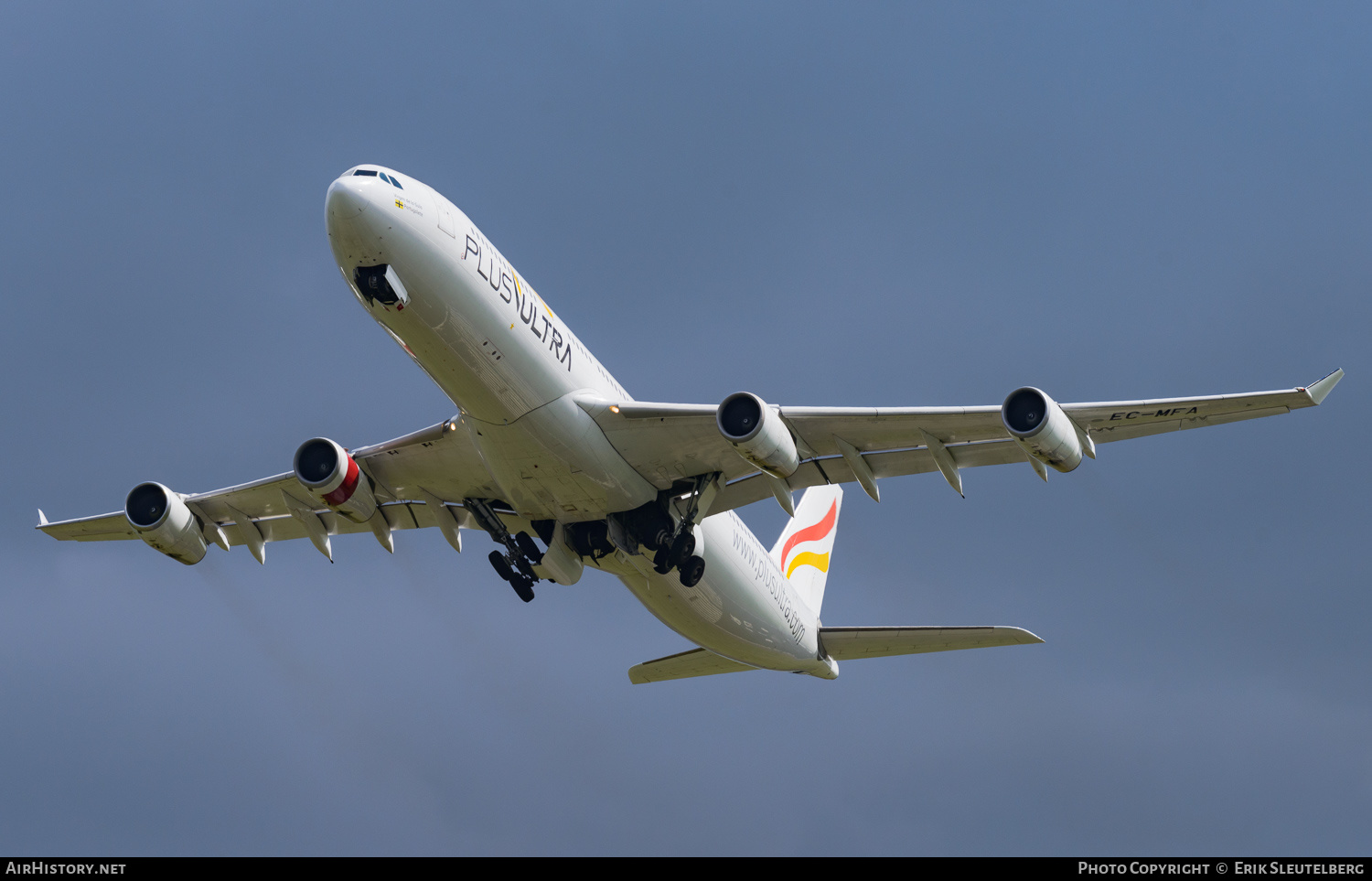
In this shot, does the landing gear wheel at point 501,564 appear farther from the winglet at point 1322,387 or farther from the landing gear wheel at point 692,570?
the winglet at point 1322,387

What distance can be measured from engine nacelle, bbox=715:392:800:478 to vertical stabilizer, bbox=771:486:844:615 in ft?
42.0

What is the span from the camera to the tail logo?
40531 millimetres

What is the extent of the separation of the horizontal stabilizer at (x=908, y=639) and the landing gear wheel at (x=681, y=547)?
861 centimetres

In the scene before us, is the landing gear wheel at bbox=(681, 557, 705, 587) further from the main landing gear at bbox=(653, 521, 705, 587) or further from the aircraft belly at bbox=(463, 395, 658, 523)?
the aircraft belly at bbox=(463, 395, 658, 523)

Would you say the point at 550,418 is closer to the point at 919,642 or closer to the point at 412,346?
the point at 412,346

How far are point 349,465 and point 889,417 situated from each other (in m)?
11.6

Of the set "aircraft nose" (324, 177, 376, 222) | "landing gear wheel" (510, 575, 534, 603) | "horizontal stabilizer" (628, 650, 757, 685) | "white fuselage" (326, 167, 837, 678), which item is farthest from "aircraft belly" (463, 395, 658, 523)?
"horizontal stabilizer" (628, 650, 757, 685)

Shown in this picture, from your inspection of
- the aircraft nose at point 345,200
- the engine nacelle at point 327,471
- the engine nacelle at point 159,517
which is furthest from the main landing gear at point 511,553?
the aircraft nose at point 345,200

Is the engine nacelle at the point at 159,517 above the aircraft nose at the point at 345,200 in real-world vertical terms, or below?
below

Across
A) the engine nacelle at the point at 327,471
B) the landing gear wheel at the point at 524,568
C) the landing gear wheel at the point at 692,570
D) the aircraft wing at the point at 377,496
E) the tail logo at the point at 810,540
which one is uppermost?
the tail logo at the point at 810,540

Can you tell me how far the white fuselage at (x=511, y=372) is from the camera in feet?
78.1

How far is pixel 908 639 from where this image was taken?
35844mm

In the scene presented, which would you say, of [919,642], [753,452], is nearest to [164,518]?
[753,452]

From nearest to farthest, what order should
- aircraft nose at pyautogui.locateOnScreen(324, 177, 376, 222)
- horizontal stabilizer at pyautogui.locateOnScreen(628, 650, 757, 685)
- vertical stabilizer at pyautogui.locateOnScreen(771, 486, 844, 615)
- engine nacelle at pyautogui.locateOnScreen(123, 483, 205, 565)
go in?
aircraft nose at pyautogui.locateOnScreen(324, 177, 376, 222)
engine nacelle at pyautogui.locateOnScreen(123, 483, 205, 565)
horizontal stabilizer at pyautogui.locateOnScreen(628, 650, 757, 685)
vertical stabilizer at pyautogui.locateOnScreen(771, 486, 844, 615)
